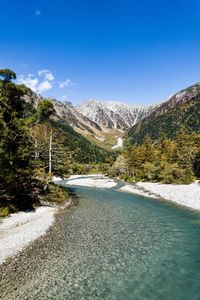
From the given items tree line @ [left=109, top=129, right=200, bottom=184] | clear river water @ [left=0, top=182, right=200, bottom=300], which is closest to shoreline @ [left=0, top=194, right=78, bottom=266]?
clear river water @ [left=0, top=182, right=200, bottom=300]

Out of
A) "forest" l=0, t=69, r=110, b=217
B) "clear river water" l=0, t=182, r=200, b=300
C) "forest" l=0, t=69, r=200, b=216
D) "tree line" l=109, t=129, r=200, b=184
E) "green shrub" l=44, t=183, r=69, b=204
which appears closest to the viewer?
"clear river water" l=0, t=182, r=200, b=300

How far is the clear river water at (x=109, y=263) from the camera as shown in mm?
15328

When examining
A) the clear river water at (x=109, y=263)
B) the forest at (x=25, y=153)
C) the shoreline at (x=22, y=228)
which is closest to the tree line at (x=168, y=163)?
Result: the forest at (x=25, y=153)

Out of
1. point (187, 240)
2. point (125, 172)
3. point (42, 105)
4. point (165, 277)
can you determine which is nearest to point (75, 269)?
point (165, 277)

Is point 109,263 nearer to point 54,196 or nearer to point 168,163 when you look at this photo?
point 54,196

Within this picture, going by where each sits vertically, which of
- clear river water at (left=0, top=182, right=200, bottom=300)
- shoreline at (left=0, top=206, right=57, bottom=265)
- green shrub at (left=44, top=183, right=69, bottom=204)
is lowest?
clear river water at (left=0, top=182, right=200, bottom=300)

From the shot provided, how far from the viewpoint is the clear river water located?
1533 centimetres

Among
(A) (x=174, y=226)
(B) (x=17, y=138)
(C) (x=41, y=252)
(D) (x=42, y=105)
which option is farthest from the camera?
(D) (x=42, y=105)

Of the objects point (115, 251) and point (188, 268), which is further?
point (115, 251)

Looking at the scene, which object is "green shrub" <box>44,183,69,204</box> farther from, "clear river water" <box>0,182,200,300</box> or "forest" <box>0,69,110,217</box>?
"clear river water" <box>0,182,200,300</box>

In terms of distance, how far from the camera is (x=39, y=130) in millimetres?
53906

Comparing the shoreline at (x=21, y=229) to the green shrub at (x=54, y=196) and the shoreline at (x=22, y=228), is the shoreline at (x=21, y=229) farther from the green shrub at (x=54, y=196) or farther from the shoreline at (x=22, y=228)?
the green shrub at (x=54, y=196)

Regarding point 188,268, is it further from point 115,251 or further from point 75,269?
point 75,269

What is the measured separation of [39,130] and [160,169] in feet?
147
